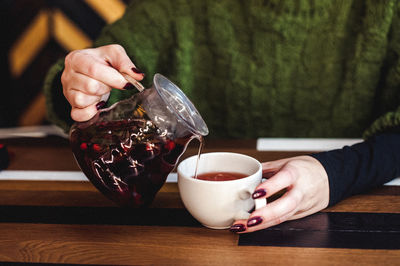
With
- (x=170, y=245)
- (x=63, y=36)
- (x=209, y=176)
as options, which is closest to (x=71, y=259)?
(x=170, y=245)

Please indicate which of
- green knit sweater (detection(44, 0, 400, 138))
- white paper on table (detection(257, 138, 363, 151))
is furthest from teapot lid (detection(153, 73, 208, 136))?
green knit sweater (detection(44, 0, 400, 138))

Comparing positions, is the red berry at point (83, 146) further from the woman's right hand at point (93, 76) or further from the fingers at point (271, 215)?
the fingers at point (271, 215)

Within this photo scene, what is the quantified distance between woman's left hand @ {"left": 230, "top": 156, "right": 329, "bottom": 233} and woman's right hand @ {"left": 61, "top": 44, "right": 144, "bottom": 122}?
32 centimetres

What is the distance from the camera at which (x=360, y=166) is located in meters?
0.90

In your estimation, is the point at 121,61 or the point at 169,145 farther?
the point at 121,61

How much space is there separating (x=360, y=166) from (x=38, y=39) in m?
2.01

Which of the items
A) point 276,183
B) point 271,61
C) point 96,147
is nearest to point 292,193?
point 276,183

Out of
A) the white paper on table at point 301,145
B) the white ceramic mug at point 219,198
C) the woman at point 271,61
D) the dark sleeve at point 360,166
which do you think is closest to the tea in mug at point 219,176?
the white ceramic mug at point 219,198

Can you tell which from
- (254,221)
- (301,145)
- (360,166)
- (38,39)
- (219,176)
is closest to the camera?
(254,221)

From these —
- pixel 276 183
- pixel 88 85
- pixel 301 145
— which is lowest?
pixel 301 145

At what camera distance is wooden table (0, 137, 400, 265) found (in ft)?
2.12

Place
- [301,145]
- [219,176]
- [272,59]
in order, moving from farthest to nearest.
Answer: [272,59] → [301,145] → [219,176]

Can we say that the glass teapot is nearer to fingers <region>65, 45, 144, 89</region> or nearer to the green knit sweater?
fingers <region>65, 45, 144, 89</region>

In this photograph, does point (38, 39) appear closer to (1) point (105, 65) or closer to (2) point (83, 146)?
(1) point (105, 65)
